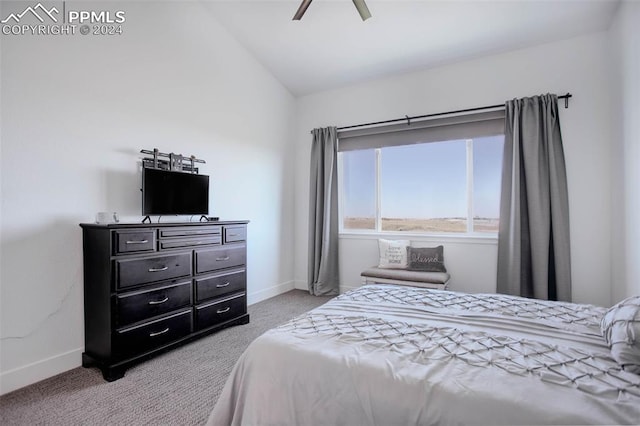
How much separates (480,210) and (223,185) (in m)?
3.15

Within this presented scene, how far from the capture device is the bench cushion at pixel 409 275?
336 centimetres

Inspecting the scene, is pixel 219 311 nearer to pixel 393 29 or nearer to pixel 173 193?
pixel 173 193

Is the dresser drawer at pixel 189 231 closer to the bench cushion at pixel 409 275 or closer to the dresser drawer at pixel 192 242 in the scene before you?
the dresser drawer at pixel 192 242

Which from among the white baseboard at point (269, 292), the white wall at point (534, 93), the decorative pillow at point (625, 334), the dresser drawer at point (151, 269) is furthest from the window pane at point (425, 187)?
the dresser drawer at point (151, 269)

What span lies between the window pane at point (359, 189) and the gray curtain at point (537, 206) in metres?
1.75

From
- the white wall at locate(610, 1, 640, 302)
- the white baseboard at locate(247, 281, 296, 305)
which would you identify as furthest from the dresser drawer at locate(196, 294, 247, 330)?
the white wall at locate(610, 1, 640, 302)

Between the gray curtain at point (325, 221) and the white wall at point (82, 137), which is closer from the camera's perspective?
the white wall at point (82, 137)

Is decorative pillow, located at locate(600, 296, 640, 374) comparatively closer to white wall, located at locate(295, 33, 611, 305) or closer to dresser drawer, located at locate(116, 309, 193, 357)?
white wall, located at locate(295, 33, 611, 305)

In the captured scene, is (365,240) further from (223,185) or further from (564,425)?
(564,425)

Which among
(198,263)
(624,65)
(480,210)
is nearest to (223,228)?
(198,263)

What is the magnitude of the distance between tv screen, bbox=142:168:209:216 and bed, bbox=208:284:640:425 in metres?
1.82

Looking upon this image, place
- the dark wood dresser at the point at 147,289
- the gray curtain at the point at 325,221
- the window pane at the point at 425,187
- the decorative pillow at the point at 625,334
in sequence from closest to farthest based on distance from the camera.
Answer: the decorative pillow at the point at 625,334
the dark wood dresser at the point at 147,289
the window pane at the point at 425,187
the gray curtain at the point at 325,221

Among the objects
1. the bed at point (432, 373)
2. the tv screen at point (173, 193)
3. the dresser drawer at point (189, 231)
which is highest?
the tv screen at point (173, 193)

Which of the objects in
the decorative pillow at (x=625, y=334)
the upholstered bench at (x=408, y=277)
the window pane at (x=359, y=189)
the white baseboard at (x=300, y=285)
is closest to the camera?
the decorative pillow at (x=625, y=334)
